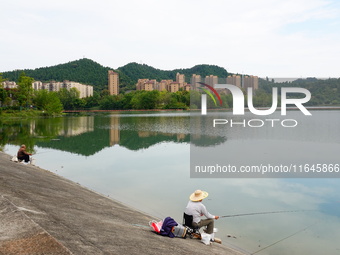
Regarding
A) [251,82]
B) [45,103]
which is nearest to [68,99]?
[45,103]

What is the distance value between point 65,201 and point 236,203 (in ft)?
19.2

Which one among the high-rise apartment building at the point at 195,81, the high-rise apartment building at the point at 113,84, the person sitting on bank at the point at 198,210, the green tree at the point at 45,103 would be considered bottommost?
the person sitting on bank at the point at 198,210

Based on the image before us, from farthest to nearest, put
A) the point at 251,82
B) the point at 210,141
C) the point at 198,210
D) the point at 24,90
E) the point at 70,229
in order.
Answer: the point at 24,90 → the point at 251,82 → the point at 210,141 → the point at 198,210 → the point at 70,229

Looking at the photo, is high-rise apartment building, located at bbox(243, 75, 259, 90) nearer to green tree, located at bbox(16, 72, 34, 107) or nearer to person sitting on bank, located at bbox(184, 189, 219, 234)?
person sitting on bank, located at bbox(184, 189, 219, 234)

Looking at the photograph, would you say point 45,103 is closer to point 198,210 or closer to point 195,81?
point 195,81

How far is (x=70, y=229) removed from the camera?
6.12 metres

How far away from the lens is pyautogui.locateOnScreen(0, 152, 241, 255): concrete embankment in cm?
499

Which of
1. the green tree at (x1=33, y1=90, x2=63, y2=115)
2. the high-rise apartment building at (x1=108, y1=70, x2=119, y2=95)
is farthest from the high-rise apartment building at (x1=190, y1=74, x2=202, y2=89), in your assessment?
the high-rise apartment building at (x1=108, y1=70, x2=119, y2=95)

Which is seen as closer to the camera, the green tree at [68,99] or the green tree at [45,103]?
the green tree at [45,103]

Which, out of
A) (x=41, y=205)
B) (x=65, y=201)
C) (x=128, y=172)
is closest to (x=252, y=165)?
(x=128, y=172)

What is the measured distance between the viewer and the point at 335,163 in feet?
60.5

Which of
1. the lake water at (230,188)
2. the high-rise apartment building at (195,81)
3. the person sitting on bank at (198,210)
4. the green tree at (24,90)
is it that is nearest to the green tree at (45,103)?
the green tree at (24,90)

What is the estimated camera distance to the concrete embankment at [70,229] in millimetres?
4992

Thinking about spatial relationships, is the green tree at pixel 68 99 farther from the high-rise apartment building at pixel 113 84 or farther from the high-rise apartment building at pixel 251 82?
the high-rise apartment building at pixel 251 82
